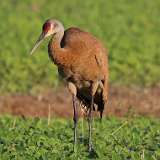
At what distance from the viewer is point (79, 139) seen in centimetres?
953

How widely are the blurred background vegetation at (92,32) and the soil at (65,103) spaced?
19.8 inches

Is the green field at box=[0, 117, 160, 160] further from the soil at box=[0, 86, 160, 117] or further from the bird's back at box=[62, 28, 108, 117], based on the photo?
the soil at box=[0, 86, 160, 117]

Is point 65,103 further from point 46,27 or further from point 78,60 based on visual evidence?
A: point 46,27

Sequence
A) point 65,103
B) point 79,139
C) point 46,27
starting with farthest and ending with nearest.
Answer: point 65,103, point 79,139, point 46,27

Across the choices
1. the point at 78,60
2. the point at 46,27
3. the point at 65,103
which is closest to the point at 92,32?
the point at 65,103

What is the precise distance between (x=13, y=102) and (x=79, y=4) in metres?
9.22

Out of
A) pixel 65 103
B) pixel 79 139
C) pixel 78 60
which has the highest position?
pixel 65 103

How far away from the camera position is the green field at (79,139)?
27.6 feet

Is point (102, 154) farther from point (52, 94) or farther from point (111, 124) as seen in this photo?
point (52, 94)

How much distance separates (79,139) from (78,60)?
1027mm

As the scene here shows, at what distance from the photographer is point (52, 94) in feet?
45.6

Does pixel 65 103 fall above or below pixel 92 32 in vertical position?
below

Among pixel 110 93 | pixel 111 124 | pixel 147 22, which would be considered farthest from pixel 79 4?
pixel 111 124

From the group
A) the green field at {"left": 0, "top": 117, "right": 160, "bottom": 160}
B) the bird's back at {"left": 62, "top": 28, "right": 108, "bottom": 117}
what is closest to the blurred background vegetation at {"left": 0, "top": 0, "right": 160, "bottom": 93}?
the green field at {"left": 0, "top": 117, "right": 160, "bottom": 160}
